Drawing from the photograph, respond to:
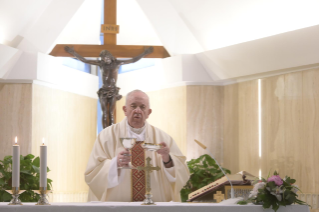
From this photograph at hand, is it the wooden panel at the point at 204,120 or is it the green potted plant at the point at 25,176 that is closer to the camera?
the green potted plant at the point at 25,176

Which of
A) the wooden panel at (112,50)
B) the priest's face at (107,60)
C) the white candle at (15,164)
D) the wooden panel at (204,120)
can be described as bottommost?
the white candle at (15,164)

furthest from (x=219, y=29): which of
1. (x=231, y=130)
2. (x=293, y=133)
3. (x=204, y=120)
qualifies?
(x=293, y=133)

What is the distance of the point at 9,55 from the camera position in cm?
651

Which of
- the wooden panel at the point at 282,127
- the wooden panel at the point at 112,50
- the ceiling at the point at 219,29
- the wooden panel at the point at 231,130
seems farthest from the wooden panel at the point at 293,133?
the wooden panel at the point at 112,50

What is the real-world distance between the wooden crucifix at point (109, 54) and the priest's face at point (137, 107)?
2835 millimetres

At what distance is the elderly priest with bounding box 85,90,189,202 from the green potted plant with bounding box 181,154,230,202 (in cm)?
225

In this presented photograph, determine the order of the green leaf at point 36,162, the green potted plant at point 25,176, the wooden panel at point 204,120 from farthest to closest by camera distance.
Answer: the wooden panel at point 204,120
the green leaf at point 36,162
the green potted plant at point 25,176

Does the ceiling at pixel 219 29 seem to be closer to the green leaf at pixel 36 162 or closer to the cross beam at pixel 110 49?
the cross beam at pixel 110 49

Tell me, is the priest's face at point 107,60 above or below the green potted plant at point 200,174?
above

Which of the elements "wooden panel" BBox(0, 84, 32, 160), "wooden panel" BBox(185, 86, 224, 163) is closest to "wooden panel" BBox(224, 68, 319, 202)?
"wooden panel" BBox(185, 86, 224, 163)

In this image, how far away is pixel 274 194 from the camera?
2744mm

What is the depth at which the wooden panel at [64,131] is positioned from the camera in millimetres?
7051

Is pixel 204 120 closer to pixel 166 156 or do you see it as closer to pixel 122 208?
pixel 166 156

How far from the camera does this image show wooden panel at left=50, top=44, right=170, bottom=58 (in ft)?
24.0
